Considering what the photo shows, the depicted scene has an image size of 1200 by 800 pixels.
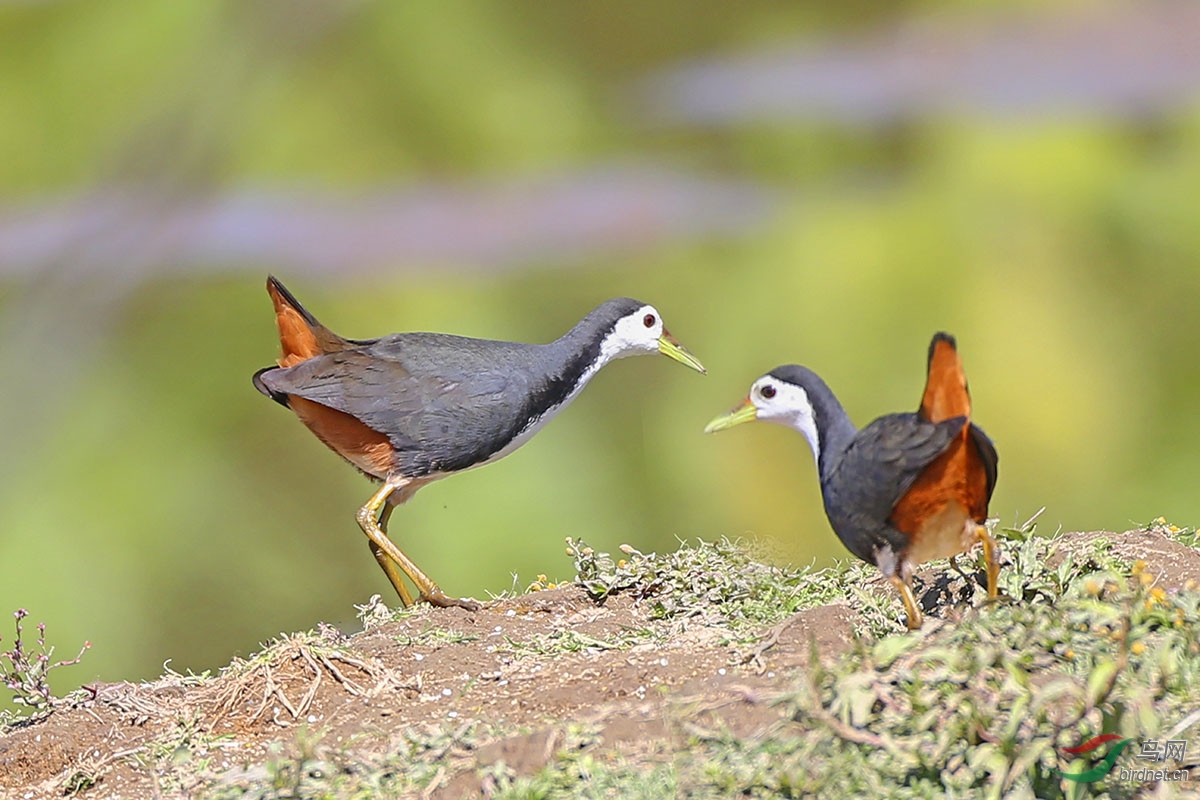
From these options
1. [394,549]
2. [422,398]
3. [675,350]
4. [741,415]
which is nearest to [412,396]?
[422,398]

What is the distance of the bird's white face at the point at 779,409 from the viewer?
140 inches

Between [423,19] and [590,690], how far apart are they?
15.3ft

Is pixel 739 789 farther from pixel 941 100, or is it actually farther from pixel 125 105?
pixel 125 105

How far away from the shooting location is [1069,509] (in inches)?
241

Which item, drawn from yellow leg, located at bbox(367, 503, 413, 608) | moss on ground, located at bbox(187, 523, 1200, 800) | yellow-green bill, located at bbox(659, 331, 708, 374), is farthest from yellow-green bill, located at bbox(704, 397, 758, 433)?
yellow leg, located at bbox(367, 503, 413, 608)

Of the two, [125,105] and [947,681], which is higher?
[125,105]

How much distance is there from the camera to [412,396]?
467cm

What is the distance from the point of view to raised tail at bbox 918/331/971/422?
3.07 m

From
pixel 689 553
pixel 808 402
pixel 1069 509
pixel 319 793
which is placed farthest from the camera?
pixel 1069 509

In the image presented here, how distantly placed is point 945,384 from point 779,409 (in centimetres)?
63

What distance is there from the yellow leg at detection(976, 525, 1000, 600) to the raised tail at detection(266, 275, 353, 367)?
8.53 feet

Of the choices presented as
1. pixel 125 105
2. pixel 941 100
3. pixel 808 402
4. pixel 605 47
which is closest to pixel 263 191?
pixel 125 105

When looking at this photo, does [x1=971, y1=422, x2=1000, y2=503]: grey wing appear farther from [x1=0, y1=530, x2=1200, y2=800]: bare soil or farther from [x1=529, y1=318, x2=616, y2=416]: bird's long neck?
[x1=529, y1=318, x2=616, y2=416]: bird's long neck

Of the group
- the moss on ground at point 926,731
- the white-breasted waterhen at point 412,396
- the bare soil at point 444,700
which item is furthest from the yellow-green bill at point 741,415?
the white-breasted waterhen at point 412,396
